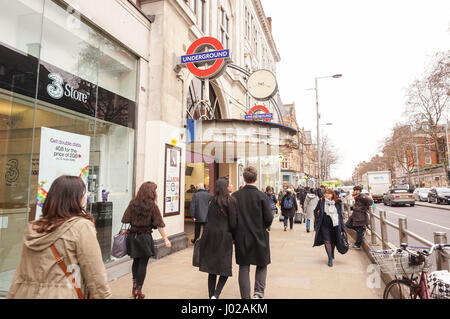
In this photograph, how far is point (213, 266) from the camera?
3762 millimetres

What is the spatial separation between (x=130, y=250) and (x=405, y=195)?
26.4 m

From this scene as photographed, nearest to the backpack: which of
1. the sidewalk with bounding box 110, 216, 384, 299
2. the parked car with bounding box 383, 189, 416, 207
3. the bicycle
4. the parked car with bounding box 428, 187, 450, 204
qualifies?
the sidewalk with bounding box 110, 216, 384, 299

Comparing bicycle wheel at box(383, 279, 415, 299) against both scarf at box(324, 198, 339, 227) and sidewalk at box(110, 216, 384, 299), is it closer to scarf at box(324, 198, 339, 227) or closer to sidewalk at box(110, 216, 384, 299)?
sidewalk at box(110, 216, 384, 299)

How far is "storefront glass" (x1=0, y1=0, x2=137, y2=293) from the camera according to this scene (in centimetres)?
440

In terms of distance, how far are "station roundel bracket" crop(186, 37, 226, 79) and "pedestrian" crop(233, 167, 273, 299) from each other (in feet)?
17.1

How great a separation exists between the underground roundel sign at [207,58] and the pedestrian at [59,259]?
664 cm

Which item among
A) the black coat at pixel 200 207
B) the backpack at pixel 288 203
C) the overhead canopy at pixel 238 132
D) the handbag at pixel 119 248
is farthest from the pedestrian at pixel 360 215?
the handbag at pixel 119 248

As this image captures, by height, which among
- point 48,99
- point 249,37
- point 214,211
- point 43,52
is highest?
point 249,37

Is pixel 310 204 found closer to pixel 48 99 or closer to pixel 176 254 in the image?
pixel 176 254

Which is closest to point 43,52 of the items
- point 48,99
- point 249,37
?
point 48,99

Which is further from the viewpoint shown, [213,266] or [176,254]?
[176,254]

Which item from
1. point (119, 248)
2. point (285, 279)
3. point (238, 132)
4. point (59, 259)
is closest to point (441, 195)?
point (238, 132)

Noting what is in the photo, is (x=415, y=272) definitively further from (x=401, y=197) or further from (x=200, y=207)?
(x=401, y=197)

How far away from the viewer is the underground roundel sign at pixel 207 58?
7.78 meters
